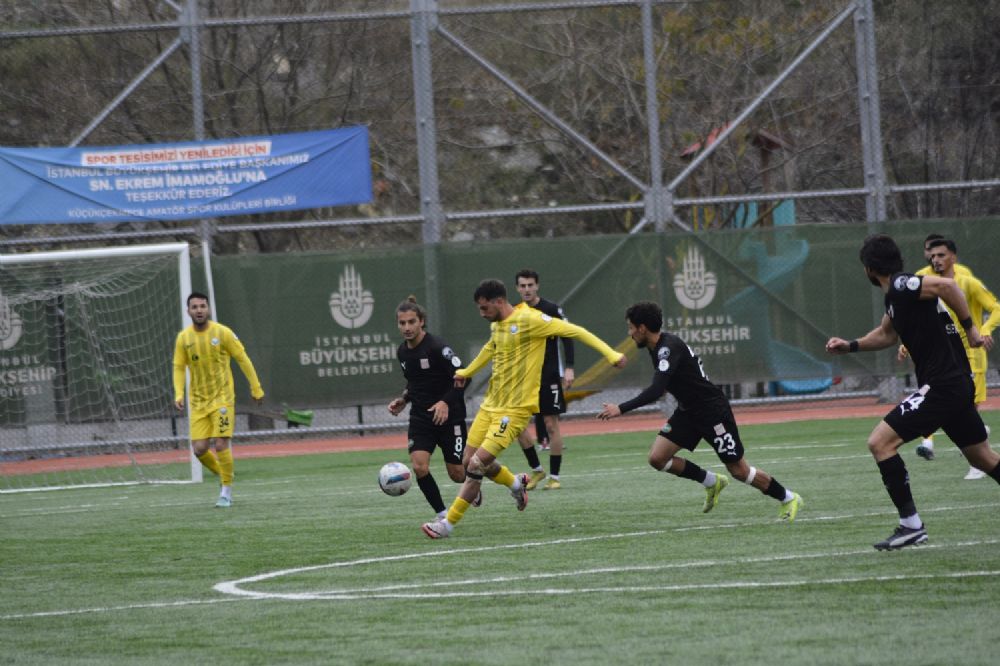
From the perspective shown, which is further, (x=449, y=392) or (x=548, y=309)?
(x=548, y=309)

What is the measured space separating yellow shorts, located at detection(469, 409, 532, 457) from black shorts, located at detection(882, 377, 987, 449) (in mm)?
3209

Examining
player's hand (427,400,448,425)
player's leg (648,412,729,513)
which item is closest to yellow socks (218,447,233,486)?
player's hand (427,400,448,425)

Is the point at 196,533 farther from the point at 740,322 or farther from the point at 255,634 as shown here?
the point at 740,322

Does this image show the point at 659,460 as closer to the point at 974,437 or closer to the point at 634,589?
the point at 974,437

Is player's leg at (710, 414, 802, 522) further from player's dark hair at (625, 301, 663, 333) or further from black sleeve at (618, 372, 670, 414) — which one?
player's dark hair at (625, 301, 663, 333)

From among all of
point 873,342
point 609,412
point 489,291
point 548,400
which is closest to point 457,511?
point 609,412

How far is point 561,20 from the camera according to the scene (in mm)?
25094

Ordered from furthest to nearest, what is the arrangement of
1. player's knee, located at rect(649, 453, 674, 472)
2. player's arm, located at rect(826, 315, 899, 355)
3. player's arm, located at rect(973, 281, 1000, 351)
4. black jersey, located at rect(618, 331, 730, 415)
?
player's arm, located at rect(973, 281, 1000, 351) → player's knee, located at rect(649, 453, 674, 472) → black jersey, located at rect(618, 331, 730, 415) → player's arm, located at rect(826, 315, 899, 355)

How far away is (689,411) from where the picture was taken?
35.8 feet

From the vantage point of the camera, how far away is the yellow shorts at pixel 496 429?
10938 mm

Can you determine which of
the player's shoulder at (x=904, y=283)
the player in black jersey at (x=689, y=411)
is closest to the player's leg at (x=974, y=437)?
the player's shoulder at (x=904, y=283)

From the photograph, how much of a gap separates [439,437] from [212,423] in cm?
415

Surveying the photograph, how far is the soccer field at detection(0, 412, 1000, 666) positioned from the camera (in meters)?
6.46

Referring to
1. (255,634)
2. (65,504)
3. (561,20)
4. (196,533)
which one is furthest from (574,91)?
(255,634)
